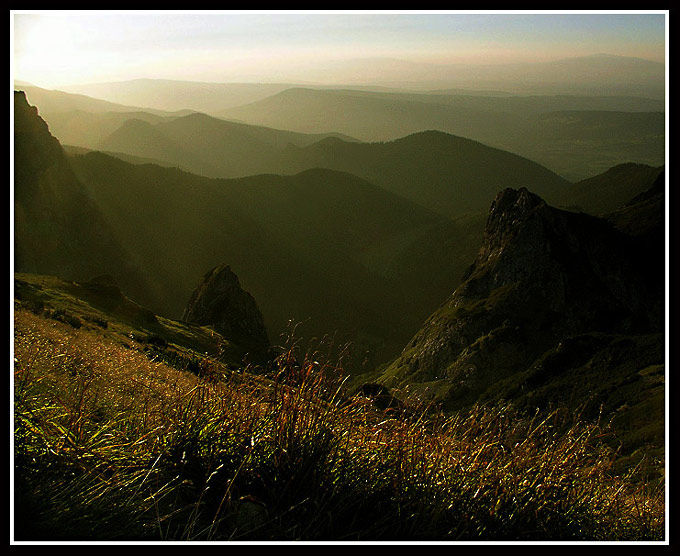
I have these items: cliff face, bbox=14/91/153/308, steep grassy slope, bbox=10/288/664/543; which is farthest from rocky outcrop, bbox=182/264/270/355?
steep grassy slope, bbox=10/288/664/543

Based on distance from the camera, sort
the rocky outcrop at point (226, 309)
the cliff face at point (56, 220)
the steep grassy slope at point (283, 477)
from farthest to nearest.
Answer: the rocky outcrop at point (226, 309) → the cliff face at point (56, 220) → the steep grassy slope at point (283, 477)

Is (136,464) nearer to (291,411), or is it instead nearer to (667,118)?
(291,411)

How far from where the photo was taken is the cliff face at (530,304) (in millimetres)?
110562

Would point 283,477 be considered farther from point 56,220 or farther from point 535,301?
point 56,220

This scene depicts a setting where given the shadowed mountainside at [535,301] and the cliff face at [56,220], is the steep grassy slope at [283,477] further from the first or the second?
the cliff face at [56,220]

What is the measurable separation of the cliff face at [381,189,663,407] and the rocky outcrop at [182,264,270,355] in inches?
1286

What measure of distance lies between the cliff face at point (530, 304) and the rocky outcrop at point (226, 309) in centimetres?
3268

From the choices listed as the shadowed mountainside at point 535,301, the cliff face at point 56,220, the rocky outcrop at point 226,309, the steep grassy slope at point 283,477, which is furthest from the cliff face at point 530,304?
the steep grassy slope at point 283,477

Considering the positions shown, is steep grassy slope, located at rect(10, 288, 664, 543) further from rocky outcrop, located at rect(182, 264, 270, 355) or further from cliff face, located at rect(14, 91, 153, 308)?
cliff face, located at rect(14, 91, 153, 308)

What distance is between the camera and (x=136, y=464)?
4020mm

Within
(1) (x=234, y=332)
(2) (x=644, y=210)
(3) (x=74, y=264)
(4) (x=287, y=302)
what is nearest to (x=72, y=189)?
(3) (x=74, y=264)

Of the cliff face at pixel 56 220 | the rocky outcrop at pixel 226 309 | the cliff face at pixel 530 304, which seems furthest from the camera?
the rocky outcrop at pixel 226 309

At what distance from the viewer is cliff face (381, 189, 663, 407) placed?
363ft

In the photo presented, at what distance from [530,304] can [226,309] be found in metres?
68.7
